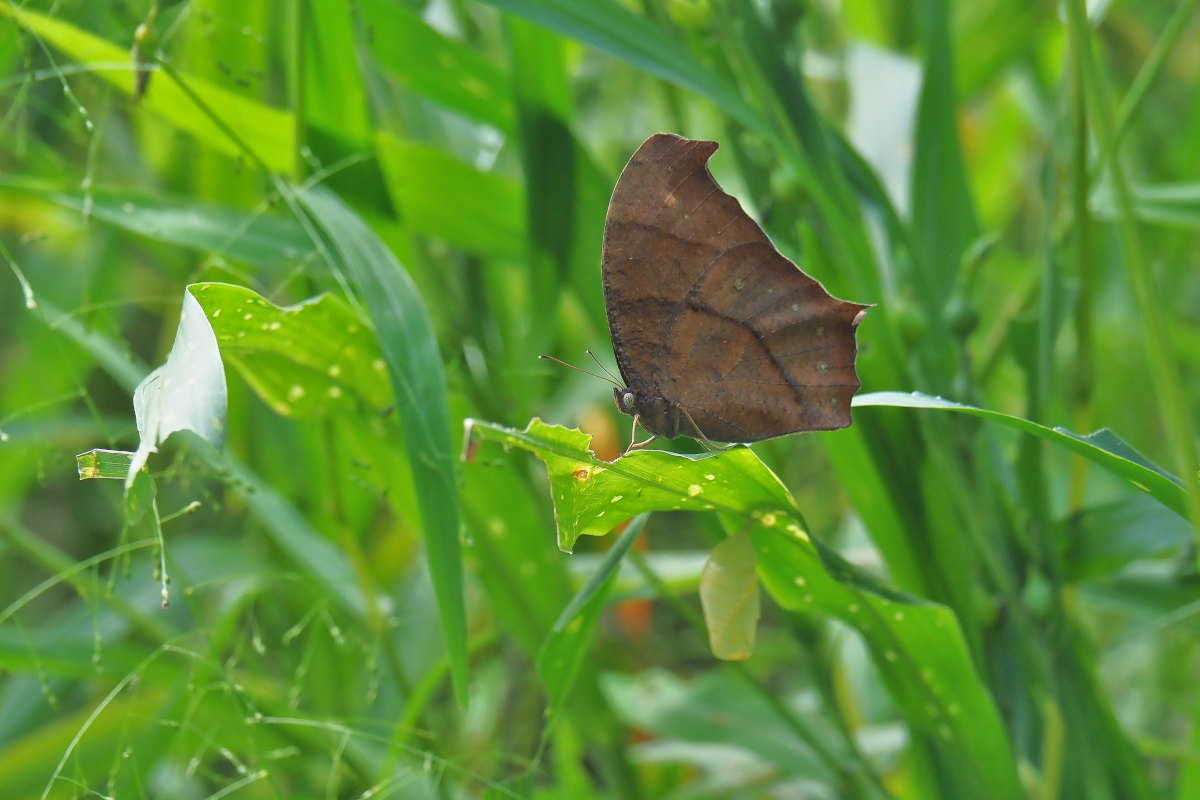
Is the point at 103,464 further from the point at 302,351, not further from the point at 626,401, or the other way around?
the point at 626,401

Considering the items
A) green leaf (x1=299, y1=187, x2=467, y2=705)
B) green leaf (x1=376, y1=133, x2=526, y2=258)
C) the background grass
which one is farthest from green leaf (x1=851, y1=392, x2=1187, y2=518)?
green leaf (x1=376, y1=133, x2=526, y2=258)

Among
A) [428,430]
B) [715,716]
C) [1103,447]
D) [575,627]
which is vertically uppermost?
[1103,447]

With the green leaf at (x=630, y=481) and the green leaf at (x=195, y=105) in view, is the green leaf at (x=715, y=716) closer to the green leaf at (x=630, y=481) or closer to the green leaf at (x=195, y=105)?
the green leaf at (x=630, y=481)

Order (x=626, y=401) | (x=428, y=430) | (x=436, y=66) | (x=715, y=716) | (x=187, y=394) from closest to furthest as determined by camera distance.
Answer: (x=187, y=394)
(x=428, y=430)
(x=626, y=401)
(x=436, y=66)
(x=715, y=716)

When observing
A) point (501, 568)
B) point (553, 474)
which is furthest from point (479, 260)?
point (553, 474)

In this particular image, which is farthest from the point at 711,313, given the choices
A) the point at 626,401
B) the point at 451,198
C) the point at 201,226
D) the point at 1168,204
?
the point at 1168,204

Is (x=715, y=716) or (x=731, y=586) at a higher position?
(x=731, y=586)

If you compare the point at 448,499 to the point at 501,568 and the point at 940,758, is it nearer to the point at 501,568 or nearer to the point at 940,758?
the point at 501,568

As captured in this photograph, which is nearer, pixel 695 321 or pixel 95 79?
pixel 695 321
